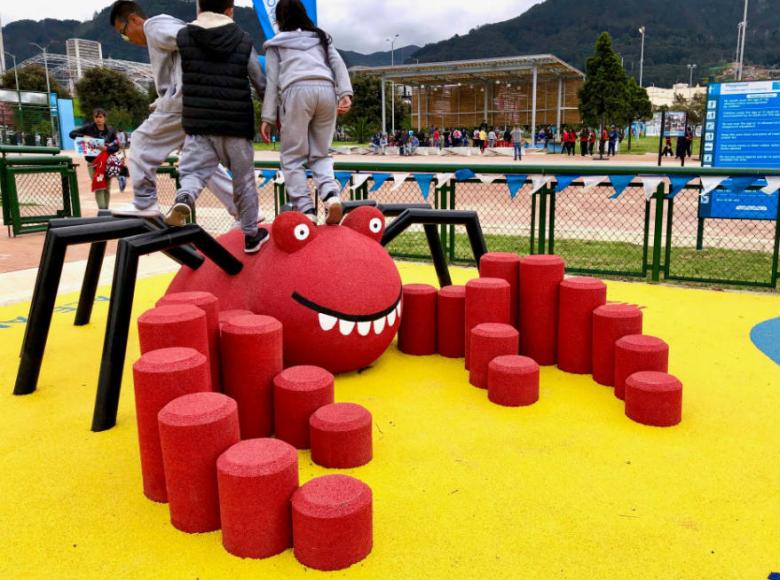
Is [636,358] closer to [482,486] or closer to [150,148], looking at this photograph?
[482,486]

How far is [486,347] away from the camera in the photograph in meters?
4.20

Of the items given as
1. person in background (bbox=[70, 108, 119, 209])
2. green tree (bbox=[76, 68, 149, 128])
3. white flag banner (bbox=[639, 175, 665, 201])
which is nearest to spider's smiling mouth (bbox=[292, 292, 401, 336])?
white flag banner (bbox=[639, 175, 665, 201])

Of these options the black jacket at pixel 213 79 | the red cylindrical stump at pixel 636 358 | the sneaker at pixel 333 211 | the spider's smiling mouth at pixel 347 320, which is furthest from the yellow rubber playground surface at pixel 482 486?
the black jacket at pixel 213 79

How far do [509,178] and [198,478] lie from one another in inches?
250

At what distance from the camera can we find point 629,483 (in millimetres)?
3000

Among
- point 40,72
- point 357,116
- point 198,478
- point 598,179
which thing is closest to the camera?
point 198,478

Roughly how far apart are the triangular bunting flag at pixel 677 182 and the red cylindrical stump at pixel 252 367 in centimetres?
558

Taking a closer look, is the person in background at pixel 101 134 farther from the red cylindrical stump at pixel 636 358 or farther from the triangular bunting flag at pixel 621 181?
the red cylindrical stump at pixel 636 358

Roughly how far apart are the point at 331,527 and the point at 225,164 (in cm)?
289

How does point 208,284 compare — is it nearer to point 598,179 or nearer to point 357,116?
point 598,179

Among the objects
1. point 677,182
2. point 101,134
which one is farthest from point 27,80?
point 677,182

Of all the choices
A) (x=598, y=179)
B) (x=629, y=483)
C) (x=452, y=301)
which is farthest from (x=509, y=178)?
(x=629, y=483)

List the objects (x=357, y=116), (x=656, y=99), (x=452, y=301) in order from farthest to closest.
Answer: (x=656, y=99)
(x=357, y=116)
(x=452, y=301)

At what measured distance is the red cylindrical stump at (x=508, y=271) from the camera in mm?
4691
